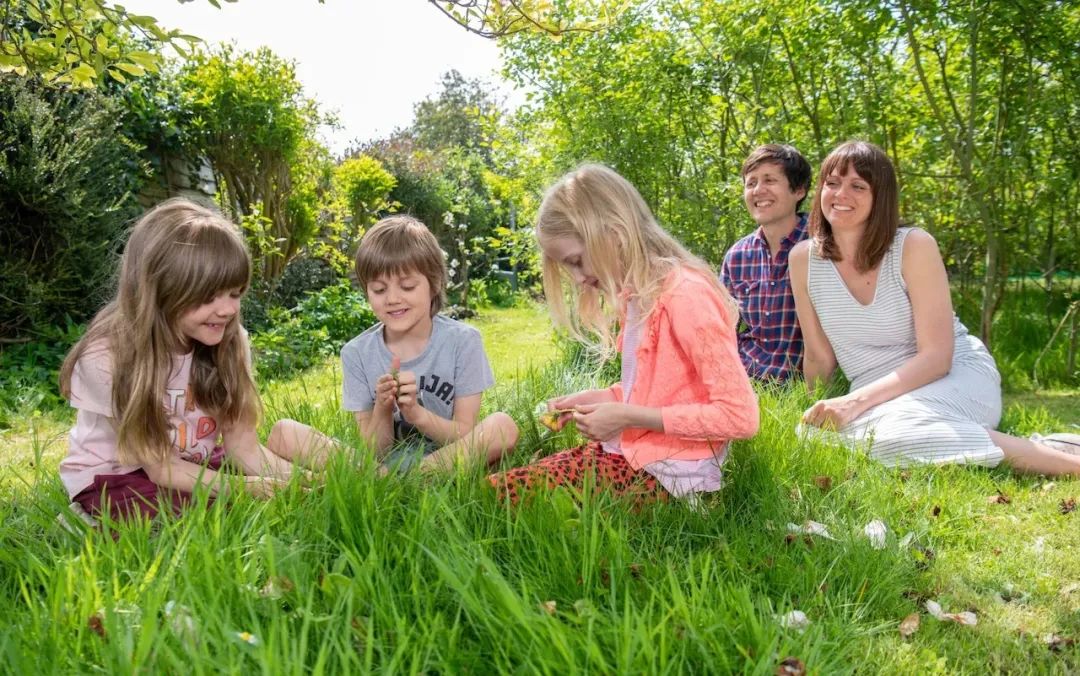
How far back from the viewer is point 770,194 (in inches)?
162

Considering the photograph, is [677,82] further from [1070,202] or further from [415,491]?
[415,491]

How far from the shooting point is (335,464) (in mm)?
2332

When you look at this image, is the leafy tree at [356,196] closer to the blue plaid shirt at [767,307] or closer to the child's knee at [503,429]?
the blue plaid shirt at [767,307]

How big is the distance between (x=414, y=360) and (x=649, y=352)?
3.15 ft

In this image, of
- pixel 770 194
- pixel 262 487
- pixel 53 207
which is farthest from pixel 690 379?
pixel 53 207

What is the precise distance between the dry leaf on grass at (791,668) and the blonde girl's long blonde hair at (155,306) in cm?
188

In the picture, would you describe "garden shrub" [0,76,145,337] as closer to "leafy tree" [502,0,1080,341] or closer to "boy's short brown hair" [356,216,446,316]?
"leafy tree" [502,0,1080,341]

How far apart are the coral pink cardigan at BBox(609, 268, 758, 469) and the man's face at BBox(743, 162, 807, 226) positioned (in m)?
1.72

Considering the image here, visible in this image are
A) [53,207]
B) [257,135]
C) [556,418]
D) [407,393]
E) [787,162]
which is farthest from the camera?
Answer: [257,135]

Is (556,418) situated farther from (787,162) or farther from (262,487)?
(787,162)

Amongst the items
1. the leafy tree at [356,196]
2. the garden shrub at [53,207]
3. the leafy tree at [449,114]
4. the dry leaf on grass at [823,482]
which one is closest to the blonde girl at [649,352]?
the dry leaf on grass at [823,482]

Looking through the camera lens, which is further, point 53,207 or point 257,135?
point 257,135

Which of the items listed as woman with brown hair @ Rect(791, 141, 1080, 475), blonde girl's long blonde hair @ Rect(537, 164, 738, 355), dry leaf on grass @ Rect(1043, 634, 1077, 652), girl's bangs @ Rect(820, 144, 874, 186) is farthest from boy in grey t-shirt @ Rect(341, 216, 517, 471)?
girl's bangs @ Rect(820, 144, 874, 186)

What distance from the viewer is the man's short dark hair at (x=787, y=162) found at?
4094mm
